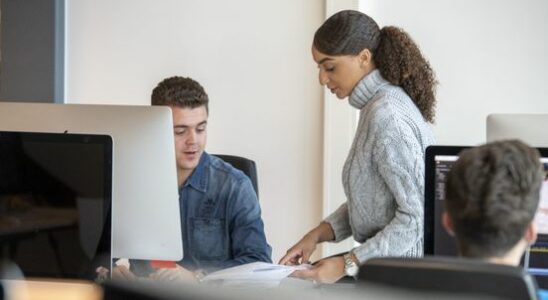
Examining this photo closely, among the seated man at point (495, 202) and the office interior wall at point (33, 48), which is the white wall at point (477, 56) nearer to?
the office interior wall at point (33, 48)

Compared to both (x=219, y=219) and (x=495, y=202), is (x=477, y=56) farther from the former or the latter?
(x=495, y=202)

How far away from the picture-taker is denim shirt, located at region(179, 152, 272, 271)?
8.19 feet

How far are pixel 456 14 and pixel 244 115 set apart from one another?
103 cm

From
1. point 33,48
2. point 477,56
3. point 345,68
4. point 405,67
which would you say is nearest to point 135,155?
point 345,68

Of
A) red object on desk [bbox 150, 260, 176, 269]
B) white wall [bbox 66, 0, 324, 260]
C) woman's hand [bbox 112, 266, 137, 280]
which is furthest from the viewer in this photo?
white wall [bbox 66, 0, 324, 260]

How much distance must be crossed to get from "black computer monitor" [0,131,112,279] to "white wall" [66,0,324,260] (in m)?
Answer: 2.05

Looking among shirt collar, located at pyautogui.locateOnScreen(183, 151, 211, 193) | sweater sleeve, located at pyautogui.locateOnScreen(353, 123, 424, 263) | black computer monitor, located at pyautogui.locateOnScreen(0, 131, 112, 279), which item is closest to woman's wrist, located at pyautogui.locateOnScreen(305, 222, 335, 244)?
sweater sleeve, located at pyautogui.locateOnScreen(353, 123, 424, 263)

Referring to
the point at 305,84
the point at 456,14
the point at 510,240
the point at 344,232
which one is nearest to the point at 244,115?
the point at 305,84

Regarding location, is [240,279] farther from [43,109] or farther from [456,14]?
[456,14]

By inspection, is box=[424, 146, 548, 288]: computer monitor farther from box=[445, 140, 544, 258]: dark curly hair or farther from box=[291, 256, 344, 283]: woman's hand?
box=[445, 140, 544, 258]: dark curly hair

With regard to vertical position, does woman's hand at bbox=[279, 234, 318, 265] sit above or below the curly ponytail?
below

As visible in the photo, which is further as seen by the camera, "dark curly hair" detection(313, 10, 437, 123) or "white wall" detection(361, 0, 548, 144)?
"white wall" detection(361, 0, 548, 144)

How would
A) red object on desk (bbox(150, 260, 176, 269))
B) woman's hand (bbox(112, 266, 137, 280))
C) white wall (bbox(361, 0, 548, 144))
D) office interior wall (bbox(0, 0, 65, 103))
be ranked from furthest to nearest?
office interior wall (bbox(0, 0, 65, 103)) < white wall (bbox(361, 0, 548, 144)) < red object on desk (bbox(150, 260, 176, 269)) < woman's hand (bbox(112, 266, 137, 280))

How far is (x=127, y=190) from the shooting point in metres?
2.13
